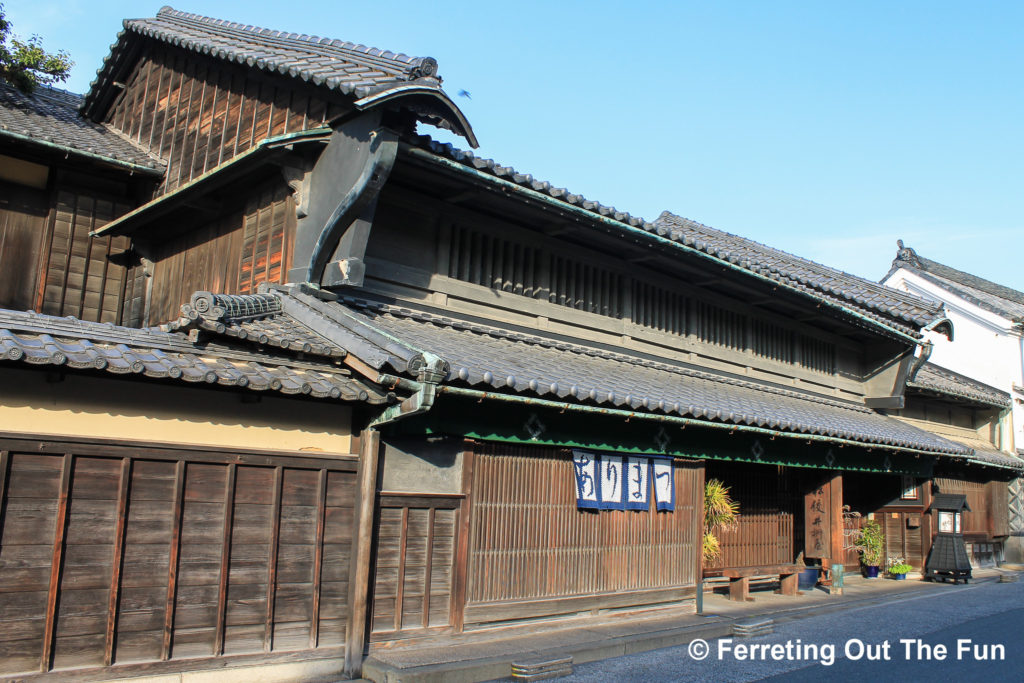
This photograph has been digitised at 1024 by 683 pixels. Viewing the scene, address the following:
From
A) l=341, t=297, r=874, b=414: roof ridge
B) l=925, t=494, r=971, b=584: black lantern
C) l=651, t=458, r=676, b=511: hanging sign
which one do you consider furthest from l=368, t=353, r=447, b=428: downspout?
l=925, t=494, r=971, b=584: black lantern

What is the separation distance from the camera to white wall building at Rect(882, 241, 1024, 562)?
3020 centimetres

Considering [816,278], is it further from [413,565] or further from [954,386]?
[413,565]

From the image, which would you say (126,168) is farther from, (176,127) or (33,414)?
(33,414)

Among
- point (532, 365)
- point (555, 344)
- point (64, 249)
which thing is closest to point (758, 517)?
point (555, 344)

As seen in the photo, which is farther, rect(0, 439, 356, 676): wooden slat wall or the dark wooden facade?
the dark wooden facade

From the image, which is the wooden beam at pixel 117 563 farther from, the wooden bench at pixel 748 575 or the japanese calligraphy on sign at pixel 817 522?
the japanese calligraphy on sign at pixel 817 522

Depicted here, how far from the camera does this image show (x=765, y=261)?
1948cm

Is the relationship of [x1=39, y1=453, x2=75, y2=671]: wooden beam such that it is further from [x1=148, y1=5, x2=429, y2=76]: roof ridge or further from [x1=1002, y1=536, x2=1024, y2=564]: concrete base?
[x1=1002, y1=536, x2=1024, y2=564]: concrete base

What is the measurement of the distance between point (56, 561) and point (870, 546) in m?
17.5

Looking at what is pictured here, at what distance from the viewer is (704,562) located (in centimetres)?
1355

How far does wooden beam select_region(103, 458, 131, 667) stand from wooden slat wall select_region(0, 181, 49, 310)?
6040 mm

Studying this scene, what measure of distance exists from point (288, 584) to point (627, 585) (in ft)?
16.7

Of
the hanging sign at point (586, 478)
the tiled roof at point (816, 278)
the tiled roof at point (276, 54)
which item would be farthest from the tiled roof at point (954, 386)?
the tiled roof at point (276, 54)

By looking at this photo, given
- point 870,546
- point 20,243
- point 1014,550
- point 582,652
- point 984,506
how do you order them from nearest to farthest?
point 582,652 → point 20,243 → point 870,546 → point 984,506 → point 1014,550
